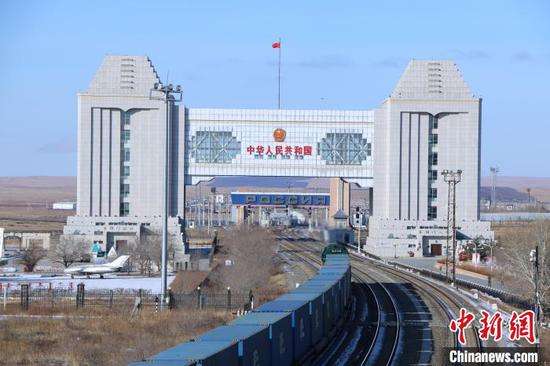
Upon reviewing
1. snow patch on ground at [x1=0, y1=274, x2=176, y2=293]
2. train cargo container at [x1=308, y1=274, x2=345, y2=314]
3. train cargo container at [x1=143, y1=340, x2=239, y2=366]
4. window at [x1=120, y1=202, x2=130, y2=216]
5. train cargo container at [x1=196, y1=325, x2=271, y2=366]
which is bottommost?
snow patch on ground at [x1=0, y1=274, x2=176, y2=293]

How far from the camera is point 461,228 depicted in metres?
117

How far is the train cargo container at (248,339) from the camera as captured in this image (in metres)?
28.4

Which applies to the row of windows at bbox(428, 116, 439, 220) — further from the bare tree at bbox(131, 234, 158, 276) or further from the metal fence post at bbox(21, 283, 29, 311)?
the metal fence post at bbox(21, 283, 29, 311)

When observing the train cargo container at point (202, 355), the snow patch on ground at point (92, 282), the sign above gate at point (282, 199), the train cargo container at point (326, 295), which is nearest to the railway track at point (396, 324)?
the train cargo container at point (326, 295)

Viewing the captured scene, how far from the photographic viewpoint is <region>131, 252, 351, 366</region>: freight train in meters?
25.9

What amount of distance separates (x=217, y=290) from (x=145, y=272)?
22.6m

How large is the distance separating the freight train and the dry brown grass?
6.18 metres

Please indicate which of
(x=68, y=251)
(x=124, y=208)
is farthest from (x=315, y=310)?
(x=124, y=208)

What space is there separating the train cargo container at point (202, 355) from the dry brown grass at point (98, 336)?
42.5 ft

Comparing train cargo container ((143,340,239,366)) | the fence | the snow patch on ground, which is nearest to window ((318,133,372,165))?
the snow patch on ground

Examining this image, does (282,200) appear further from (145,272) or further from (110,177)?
(145,272)

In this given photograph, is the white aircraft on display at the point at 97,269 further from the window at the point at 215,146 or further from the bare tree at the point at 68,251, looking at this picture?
the window at the point at 215,146

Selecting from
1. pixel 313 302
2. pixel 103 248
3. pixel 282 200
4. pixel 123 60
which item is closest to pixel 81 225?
pixel 103 248

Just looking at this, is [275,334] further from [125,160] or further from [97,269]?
[125,160]
